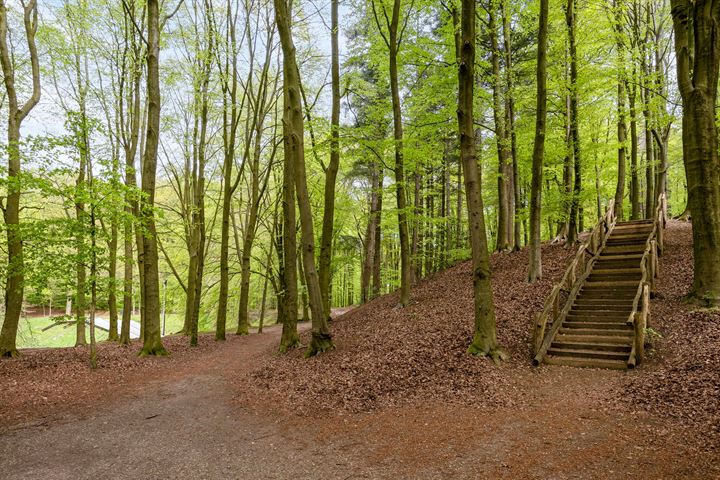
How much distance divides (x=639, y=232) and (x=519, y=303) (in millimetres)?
6825

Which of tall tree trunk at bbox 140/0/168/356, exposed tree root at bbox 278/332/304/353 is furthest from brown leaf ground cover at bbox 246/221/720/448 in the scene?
tall tree trunk at bbox 140/0/168/356

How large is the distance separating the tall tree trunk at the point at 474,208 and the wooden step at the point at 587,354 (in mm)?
1243

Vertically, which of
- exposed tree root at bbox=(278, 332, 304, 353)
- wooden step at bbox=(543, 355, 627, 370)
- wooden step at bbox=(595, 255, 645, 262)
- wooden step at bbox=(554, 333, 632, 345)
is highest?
wooden step at bbox=(595, 255, 645, 262)

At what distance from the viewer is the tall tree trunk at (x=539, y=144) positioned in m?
10.5

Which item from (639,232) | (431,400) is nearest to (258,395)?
(431,400)

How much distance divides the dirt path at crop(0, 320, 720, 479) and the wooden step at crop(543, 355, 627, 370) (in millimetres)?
285

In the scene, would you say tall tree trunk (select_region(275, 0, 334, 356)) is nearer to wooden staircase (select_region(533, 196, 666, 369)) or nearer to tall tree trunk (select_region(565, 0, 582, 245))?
wooden staircase (select_region(533, 196, 666, 369))

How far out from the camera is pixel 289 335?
36.8 feet

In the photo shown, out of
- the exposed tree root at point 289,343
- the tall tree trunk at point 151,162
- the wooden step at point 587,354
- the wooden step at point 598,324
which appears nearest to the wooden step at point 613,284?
the wooden step at point 598,324

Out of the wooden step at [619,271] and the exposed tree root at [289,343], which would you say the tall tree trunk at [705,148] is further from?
the exposed tree root at [289,343]

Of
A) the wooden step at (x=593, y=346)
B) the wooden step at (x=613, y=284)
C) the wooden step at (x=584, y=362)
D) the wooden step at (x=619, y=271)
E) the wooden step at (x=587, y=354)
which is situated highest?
the wooden step at (x=619, y=271)

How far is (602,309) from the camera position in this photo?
916 centimetres

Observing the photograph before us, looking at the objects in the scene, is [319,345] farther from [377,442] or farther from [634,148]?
[634,148]

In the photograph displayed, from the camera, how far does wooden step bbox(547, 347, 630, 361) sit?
288 inches
